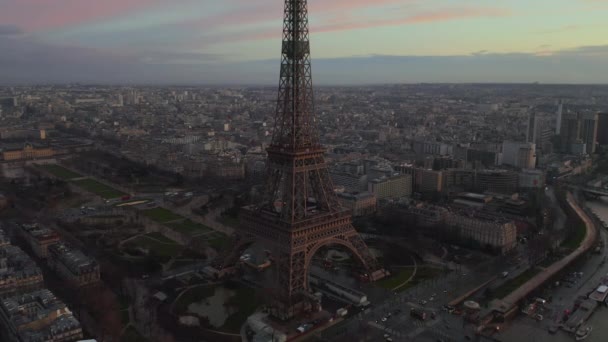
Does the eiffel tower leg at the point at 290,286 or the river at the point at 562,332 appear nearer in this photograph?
the river at the point at 562,332

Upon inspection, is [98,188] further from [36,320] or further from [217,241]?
[36,320]

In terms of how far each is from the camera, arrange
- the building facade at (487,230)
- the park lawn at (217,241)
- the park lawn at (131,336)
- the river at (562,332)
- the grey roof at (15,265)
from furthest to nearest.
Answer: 1. the park lawn at (217,241)
2. the building facade at (487,230)
3. the grey roof at (15,265)
4. the river at (562,332)
5. the park lawn at (131,336)

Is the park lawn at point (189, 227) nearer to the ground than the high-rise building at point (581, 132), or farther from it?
nearer to the ground

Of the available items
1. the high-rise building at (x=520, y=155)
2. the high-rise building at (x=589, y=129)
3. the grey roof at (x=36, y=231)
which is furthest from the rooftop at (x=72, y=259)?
the high-rise building at (x=589, y=129)

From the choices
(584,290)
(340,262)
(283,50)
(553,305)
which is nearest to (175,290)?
(340,262)

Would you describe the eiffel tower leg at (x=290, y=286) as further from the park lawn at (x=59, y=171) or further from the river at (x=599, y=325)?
the park lawn at (x=59, y=171)

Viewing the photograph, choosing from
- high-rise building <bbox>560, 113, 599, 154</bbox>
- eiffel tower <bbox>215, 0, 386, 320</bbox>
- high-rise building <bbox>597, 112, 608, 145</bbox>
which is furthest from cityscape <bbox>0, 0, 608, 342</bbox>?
high-rise building <bbox>597, 112, 608, 145</bbox>
